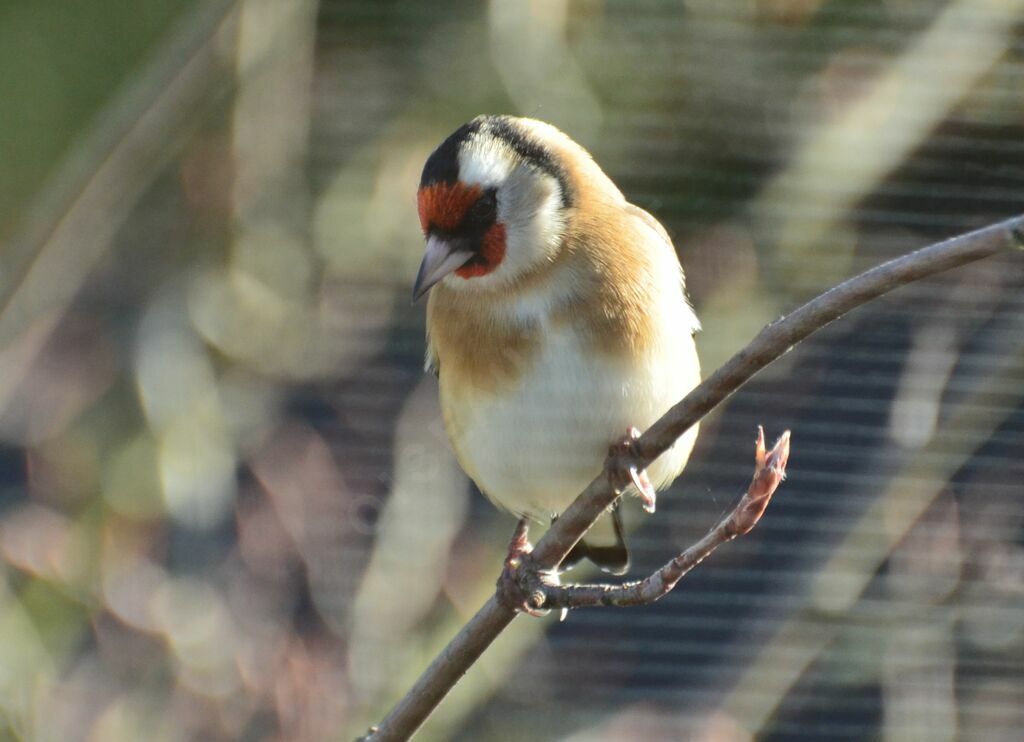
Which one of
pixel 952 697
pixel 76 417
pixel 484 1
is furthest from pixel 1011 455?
pixel 76 417

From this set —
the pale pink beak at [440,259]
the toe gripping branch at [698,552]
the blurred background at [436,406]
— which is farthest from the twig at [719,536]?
the blurred background at [436,406]

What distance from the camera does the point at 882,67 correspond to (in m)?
1.97

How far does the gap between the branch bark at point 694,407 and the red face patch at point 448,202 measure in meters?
0.26

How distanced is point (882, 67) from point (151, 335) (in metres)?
1.04

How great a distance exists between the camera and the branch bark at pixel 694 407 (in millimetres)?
662

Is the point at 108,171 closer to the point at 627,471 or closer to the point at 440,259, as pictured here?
the point at 440,259

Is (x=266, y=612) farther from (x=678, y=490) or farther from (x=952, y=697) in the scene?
(x=952, y=697)

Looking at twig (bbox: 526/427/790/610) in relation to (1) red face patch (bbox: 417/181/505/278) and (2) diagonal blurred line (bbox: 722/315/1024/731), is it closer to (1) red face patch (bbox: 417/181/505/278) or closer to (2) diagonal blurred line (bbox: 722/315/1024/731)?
(1) red face patch (bbox: 417/181/505/278)

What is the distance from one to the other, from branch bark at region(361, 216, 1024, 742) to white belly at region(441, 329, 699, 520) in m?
0.12

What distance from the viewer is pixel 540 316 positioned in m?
1.12

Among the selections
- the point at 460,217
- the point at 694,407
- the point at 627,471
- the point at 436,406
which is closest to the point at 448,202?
the point at 460,217

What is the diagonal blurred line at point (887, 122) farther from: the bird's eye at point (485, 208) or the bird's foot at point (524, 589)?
the bird's foot at point (524, 589)

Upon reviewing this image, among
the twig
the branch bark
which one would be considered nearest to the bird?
the branch bark

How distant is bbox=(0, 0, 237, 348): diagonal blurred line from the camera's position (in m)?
1.73
